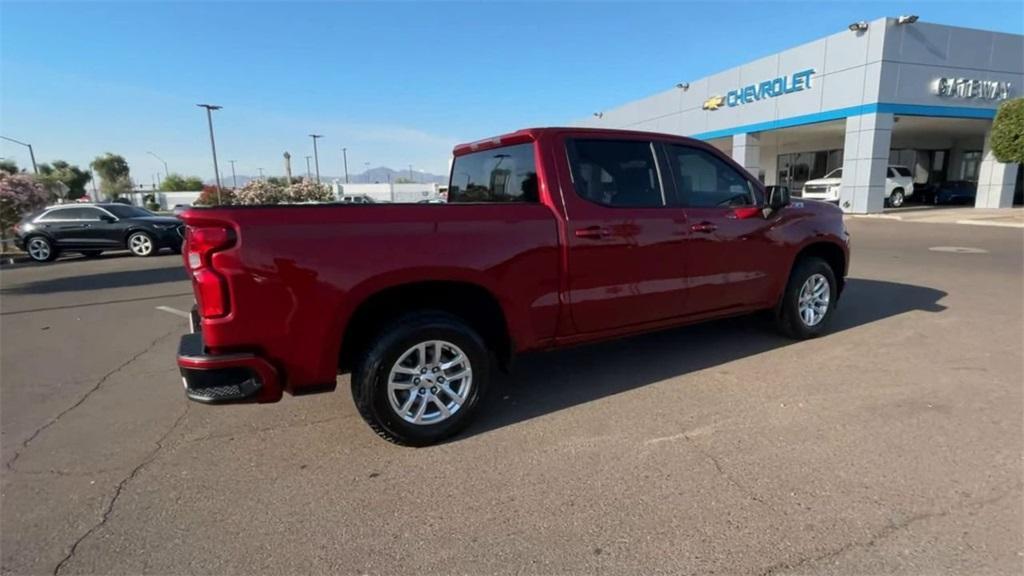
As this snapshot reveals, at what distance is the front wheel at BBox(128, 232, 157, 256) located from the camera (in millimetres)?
14773

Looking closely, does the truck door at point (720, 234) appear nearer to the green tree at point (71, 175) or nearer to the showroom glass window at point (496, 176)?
the showroom glass window at point (496, 176)

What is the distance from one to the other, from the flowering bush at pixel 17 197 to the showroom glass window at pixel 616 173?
16355 mm

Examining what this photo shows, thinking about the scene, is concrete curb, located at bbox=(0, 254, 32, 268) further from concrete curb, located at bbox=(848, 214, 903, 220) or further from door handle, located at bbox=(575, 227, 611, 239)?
concrete curb, located at bbox=(848, 214, 903, 220)

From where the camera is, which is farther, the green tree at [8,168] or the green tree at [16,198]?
the green tree at [8,168]

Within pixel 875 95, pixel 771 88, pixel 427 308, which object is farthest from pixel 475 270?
pixel 771 88

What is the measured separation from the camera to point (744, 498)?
271cm

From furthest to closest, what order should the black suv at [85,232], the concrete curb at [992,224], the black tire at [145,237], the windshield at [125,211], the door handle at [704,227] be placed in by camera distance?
the concrete curb at [992,224], the windshield at [125,211], the black tire at [145,237], the black suv at [85,232], the door handle at [704,227]

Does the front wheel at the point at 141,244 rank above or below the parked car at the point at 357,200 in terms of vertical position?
below

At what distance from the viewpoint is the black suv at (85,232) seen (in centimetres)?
1461

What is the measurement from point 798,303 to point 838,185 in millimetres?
21946

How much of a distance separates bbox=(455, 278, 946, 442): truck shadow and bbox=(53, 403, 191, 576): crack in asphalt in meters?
1.88

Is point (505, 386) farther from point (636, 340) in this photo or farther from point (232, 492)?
point (232, 492)

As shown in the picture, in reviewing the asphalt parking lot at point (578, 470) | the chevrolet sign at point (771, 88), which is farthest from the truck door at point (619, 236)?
the chevrolet sign at point (771, 88)

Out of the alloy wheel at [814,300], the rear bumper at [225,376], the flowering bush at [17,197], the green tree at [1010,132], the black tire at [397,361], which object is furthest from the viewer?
the green tree at [1010,132]
